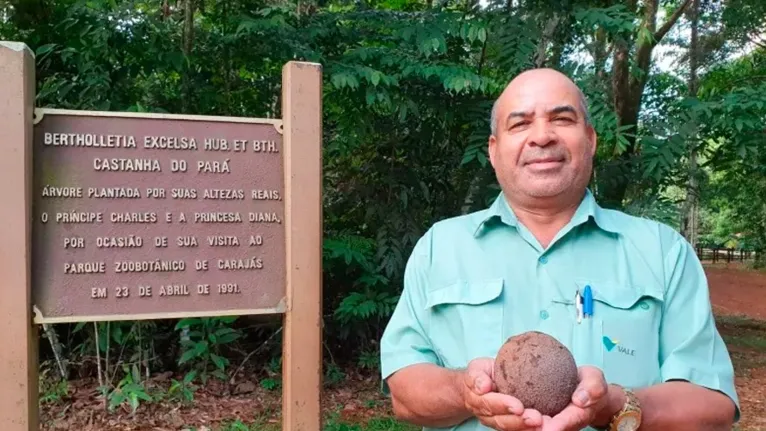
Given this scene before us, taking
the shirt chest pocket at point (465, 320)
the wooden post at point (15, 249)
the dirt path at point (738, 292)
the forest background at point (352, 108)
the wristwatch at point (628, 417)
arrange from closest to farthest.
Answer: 1. the wristwatch at point (628, 417)
2. the shirt chest pocket at point (465, 320)
3. the wooden post at point (15, 249)
4. the forest background at point (352, 108)
5. the dirt path at point (738, 292)

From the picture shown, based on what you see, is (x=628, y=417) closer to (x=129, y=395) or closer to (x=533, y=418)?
(x=533, y=418)

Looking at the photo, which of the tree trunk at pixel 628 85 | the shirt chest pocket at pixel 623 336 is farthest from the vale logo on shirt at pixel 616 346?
the tree trunk at pixel 628 85

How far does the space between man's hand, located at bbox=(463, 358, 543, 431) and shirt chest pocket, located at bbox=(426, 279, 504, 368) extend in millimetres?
234

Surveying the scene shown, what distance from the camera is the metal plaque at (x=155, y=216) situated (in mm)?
2627

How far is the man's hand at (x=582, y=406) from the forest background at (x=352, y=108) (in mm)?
3509

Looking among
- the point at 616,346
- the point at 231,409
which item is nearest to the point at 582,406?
the point at 616,346

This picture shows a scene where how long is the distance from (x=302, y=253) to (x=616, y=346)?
5.03 ft

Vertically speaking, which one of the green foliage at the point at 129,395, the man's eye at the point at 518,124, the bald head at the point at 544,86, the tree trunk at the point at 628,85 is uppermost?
the tree trunk at the point at 628,85

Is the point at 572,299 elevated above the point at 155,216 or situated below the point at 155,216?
below

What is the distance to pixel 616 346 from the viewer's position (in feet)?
5.62

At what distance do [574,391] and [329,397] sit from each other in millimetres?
4328

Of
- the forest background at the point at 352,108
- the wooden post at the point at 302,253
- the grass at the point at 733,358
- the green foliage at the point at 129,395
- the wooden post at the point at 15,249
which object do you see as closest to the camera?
the wooden post at the point at 15,249

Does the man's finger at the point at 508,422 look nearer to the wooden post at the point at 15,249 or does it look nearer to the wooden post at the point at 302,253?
the wooden post at the point at 302,253

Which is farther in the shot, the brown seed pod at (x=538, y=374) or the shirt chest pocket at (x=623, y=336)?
the shirt chest pocket at (x=623, y=336)
